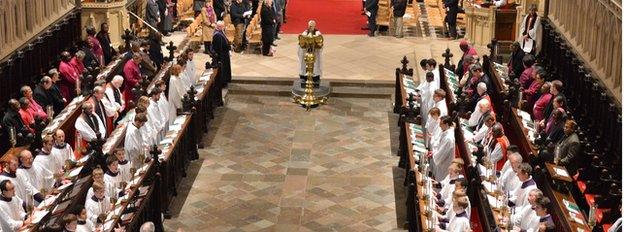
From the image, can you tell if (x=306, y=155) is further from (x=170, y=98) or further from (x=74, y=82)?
(x=74, y=82)

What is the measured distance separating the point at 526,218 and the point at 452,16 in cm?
1304

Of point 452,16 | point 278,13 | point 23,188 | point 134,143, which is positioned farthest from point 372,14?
point 23,188

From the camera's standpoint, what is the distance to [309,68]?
2108 centimetres

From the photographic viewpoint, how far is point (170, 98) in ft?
61.9

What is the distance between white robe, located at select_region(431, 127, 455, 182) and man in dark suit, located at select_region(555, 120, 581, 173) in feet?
5.05

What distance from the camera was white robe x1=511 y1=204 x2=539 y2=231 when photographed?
1318cm

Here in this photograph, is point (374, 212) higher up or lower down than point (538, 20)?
lower down

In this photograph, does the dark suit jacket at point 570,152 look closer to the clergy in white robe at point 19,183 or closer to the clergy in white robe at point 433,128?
the clergy in white robe at point 433,128

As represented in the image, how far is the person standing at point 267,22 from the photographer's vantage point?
2389 cm

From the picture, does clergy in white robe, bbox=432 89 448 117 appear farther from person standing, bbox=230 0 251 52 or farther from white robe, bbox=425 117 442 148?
person standing, bbox=230 0 251 52

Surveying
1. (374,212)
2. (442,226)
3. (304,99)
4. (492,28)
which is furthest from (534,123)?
(492,28)

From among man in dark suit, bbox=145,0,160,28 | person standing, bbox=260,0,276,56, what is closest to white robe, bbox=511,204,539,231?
person standing, bbox=260,0,276,56

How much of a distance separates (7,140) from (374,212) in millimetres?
5252

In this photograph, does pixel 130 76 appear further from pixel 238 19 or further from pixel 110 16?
pixel 238 19
